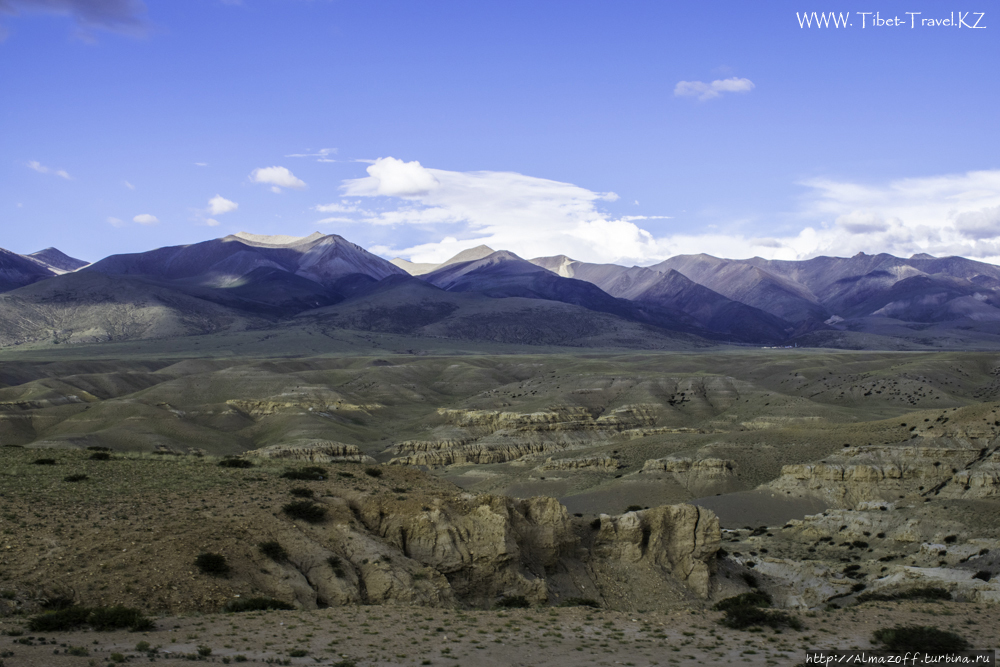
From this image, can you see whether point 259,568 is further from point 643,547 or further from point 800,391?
point 800,391

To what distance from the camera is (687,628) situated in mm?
26500

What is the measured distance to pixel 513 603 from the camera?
29.7m

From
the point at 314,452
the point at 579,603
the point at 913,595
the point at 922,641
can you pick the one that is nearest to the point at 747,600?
the point at 579,603

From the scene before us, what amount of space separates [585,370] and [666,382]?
37146 millimetres

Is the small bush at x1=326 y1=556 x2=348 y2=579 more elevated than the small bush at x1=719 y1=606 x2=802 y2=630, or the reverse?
the small bush at x1=326 y1=556 x2=348 y2=579

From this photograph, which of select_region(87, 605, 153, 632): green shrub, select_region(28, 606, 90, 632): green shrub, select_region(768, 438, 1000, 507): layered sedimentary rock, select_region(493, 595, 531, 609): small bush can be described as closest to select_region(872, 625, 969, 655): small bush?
select_region(493, 595, 531, 609): small bush

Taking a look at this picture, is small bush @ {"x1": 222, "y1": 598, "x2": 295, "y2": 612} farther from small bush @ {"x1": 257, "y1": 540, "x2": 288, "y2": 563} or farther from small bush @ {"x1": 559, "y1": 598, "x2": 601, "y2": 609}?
small bush @ {"x1": 559, "y1": 598, "x2": 601, "y2": 609}

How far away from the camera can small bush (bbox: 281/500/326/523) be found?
2997cm

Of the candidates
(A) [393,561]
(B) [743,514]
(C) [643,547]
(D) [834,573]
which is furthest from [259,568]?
(B) [743,514]

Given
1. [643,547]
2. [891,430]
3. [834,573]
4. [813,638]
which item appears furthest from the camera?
[891,430]

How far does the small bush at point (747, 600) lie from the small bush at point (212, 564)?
55.6 ft

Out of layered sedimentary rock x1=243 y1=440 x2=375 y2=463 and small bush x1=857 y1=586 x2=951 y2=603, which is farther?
layered sedimentary rock x1=243 y1=440 x2=375 y2=463

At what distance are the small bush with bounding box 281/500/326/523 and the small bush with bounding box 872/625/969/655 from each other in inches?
719

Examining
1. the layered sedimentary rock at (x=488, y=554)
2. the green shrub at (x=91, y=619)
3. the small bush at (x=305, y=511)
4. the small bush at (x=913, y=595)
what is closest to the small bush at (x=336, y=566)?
the layered sedimentary rock at (x=488, y=554)
